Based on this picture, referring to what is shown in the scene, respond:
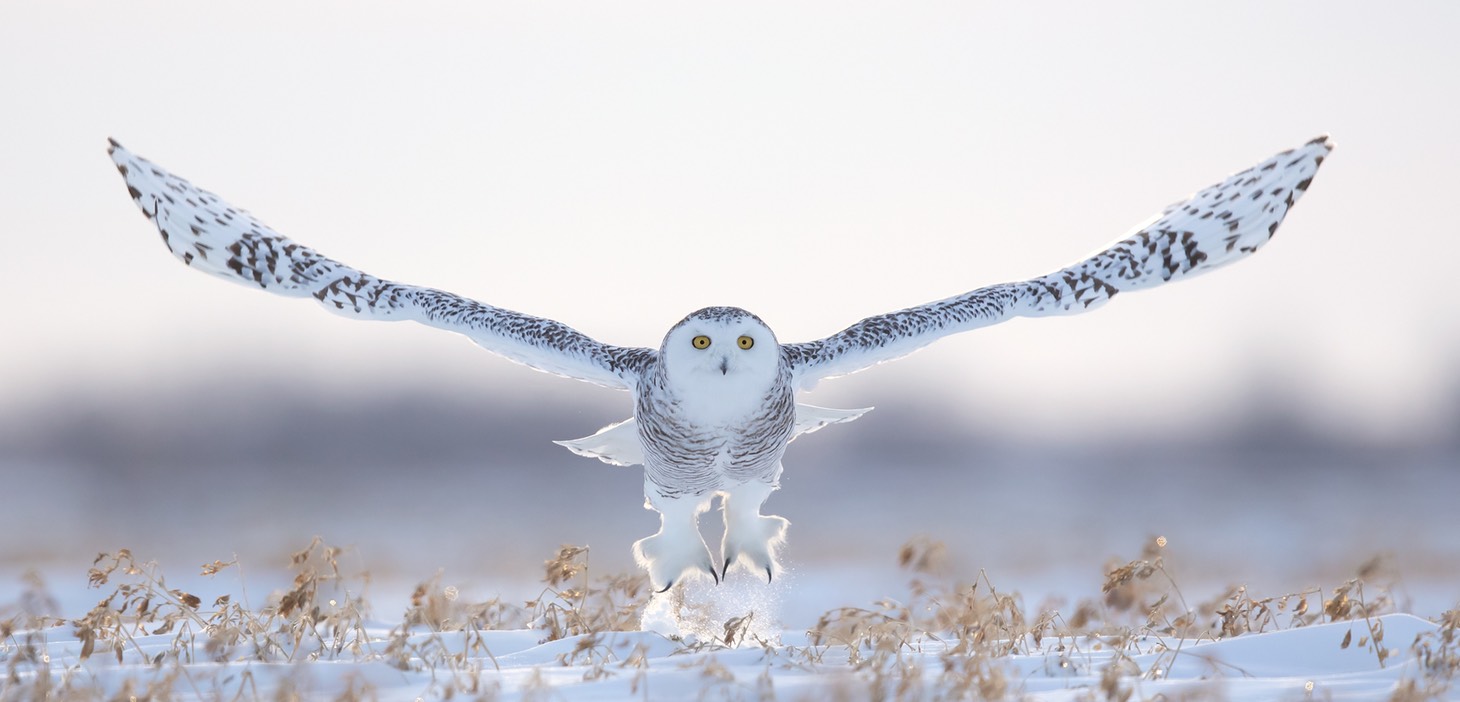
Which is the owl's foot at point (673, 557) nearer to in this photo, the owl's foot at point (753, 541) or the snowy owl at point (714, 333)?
the snowy owl at point (714, 333)

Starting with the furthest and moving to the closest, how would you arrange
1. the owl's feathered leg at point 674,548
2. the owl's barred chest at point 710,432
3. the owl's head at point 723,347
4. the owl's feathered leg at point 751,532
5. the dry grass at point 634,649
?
the owl's feathered leg at point 751,532, the owl's feathered leg at point 674,548, the owl's barred chest at point 710,432, the owl's head at point 723,347, the dry grass at point 634,649

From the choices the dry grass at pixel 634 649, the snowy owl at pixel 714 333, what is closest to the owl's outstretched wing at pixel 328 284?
the snowy owl at pixel 714 333

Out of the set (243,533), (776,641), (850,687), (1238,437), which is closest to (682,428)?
(776,641)

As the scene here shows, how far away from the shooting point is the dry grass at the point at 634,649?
17.0 feet

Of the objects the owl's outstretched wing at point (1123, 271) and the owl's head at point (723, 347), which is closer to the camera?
the owl's head at point (723, 347)

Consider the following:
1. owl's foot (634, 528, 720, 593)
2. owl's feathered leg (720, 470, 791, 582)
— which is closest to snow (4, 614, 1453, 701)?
owl's foot (634, 528, 720, 593)

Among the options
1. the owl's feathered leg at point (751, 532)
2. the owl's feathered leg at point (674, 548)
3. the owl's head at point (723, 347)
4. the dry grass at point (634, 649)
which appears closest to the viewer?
the dry grass at point (634, 649)

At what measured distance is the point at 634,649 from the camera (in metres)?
5.95

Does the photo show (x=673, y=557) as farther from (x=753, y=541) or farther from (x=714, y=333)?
(x=714, y=333)

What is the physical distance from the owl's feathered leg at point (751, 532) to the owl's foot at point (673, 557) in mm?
258

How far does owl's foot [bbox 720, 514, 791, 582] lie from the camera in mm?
9539

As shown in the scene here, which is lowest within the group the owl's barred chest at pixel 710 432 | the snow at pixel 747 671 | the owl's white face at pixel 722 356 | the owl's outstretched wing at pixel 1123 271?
the snow at pixel 747 671

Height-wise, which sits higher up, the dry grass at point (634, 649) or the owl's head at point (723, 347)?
the owl's head at point (723, 347)

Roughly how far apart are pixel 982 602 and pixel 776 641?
1.31 m
